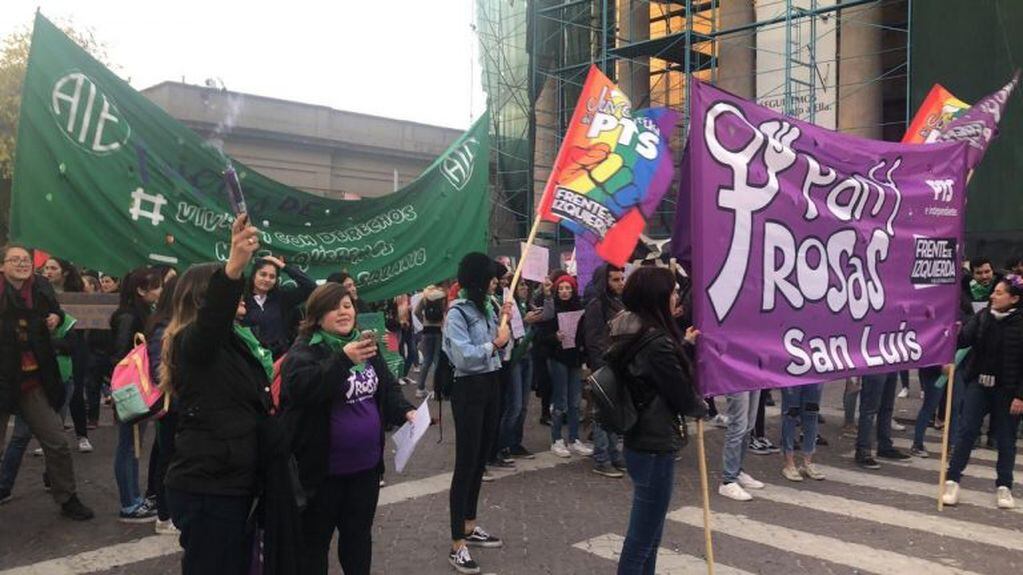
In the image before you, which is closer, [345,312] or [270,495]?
[270,495]

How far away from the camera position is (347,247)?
6188 mm

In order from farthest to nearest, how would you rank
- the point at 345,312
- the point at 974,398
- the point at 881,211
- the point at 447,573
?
the point at 974,398 → the point at 881,211 → the point at 447,573 → the point at 345,312

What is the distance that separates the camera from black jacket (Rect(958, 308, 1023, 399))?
5797 millimetres

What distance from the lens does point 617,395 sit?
3.62m

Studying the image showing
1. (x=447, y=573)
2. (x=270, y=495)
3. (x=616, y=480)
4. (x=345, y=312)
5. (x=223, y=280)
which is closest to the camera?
(x=223, y=280)

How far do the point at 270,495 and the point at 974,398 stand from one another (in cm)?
539

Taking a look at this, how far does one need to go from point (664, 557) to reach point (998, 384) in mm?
3065

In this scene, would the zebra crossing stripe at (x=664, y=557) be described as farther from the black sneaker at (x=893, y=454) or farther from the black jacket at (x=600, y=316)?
the black sneaker at (x=893, y=454)

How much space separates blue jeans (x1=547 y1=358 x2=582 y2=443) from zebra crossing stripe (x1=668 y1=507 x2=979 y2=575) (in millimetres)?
2102

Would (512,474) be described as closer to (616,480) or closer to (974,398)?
(616,480)

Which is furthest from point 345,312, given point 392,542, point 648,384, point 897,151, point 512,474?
point 897,151

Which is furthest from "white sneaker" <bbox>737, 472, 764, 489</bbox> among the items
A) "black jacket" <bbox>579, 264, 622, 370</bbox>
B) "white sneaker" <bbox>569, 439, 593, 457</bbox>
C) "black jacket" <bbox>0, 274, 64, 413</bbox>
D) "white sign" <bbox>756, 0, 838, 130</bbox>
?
"white sign" <bbox>756, 0, 838, 130</bbox>

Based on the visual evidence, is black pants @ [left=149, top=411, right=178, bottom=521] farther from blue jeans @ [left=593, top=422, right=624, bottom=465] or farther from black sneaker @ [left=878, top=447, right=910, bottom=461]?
black sneaker @ [left=878, top=447, right=910, bottom=461]

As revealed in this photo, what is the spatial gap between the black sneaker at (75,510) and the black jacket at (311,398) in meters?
3.09
